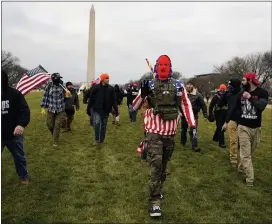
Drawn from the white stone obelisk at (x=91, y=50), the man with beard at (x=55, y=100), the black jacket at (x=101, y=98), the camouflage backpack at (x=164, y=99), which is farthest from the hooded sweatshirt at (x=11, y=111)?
the white stone obelisk at (x=91, y=50)

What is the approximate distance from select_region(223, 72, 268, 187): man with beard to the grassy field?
1.83ft

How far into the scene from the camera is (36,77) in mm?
11117

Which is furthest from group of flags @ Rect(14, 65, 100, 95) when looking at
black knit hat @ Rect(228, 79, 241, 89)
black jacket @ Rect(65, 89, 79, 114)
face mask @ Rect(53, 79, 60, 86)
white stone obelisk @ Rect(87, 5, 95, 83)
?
white stone obelisk @ Rect(87, 5, 95, 83)

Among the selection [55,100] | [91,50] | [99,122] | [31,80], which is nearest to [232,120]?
[99,122]

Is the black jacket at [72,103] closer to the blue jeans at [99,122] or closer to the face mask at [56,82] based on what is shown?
the blue jeans at [99,122]

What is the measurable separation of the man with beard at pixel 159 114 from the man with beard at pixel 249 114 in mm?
1928

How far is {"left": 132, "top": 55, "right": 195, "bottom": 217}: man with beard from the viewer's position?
5.46 metres

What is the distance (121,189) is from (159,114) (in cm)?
192

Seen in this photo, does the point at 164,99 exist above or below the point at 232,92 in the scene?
below

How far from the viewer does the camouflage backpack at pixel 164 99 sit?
5.44 metres

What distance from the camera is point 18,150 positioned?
661 cm

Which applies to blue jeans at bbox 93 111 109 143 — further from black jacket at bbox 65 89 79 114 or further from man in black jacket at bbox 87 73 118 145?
black jacket at bbox 65 89 79 114

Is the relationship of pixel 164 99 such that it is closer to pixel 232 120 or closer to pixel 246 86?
pixel 246 86

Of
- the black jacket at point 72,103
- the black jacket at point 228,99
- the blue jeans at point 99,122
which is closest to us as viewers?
the black jacket at point 228,99
